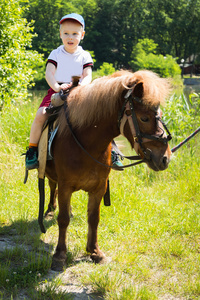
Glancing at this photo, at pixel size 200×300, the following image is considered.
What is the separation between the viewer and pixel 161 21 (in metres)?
64.9

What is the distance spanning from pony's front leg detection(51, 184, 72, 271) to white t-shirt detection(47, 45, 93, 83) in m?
1.21

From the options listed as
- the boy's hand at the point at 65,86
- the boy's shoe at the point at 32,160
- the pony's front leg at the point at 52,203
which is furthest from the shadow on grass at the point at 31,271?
the boy's hand at the point at 65,86

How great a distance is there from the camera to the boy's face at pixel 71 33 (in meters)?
3.55

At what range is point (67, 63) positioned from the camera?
12.0 ft

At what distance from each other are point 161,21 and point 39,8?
25449mm

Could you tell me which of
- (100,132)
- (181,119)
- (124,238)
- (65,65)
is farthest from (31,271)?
(181,119)

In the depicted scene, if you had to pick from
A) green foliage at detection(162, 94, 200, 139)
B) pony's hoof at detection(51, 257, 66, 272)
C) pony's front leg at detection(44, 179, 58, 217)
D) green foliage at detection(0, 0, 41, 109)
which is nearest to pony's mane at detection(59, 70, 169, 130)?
pony's hoof at detection(51, 257, 66, 272)

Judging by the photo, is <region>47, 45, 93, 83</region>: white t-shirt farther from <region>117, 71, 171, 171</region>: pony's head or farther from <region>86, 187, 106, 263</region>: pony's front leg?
<region>86, 187, 106, 263</region>: pony's front leg

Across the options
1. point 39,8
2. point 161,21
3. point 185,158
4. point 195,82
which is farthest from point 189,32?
point 185,158

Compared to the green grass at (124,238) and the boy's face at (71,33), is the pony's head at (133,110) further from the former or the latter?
the green grass at (124,238)

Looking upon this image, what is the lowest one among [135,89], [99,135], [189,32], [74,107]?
[99,135]

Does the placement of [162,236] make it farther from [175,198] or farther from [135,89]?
[135,89]

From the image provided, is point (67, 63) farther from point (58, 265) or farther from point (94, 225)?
point (58, 265)

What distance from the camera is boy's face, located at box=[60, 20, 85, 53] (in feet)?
11.7
